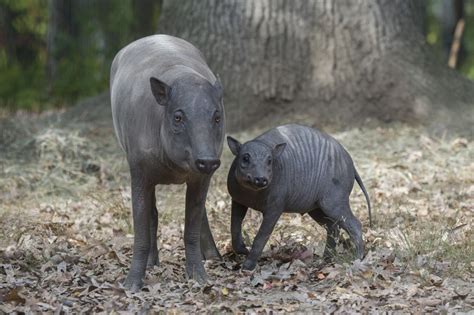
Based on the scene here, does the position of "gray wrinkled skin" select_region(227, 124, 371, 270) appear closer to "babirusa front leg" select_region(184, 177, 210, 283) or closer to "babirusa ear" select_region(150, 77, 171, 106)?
"babirusa front leg" select_region(184, 177, 210, 283)

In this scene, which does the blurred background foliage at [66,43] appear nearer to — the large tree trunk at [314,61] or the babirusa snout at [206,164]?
the large tree trunk at [314,61]

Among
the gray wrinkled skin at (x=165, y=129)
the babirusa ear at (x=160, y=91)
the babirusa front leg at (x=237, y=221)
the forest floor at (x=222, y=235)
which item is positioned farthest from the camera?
the babirusa front leg at (x=237, y=221)

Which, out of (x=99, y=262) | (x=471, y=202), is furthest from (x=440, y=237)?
(x=99, y=262)

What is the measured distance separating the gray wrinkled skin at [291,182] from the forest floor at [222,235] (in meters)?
0.21

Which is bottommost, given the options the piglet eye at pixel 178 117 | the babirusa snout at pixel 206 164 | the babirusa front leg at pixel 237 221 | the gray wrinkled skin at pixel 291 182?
the babirusa front leg at pixel 237 221

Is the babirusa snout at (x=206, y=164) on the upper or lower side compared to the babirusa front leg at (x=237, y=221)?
upper

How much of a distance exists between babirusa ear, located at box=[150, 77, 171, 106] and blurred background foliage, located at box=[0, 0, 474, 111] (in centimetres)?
1131

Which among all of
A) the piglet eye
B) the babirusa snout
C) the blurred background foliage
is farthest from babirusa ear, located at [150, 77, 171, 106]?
the blurred background foliage

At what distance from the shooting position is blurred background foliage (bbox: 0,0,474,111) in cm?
1850

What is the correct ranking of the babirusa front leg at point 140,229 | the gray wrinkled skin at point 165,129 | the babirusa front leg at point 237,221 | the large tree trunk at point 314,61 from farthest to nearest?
the large tree trunk at point 314,61, the babirusa front leg at point 237,221, the babirusa front leg at point 140,229, the gray wrinkled skin at point 165,129

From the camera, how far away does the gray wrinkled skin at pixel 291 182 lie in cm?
655

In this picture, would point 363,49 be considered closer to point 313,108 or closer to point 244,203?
point 313,108

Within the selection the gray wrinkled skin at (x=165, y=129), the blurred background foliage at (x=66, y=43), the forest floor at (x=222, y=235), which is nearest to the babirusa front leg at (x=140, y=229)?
the gray wrinkled skin at (x=165, y=129)

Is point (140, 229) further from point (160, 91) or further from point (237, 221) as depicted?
point (160, 91)
